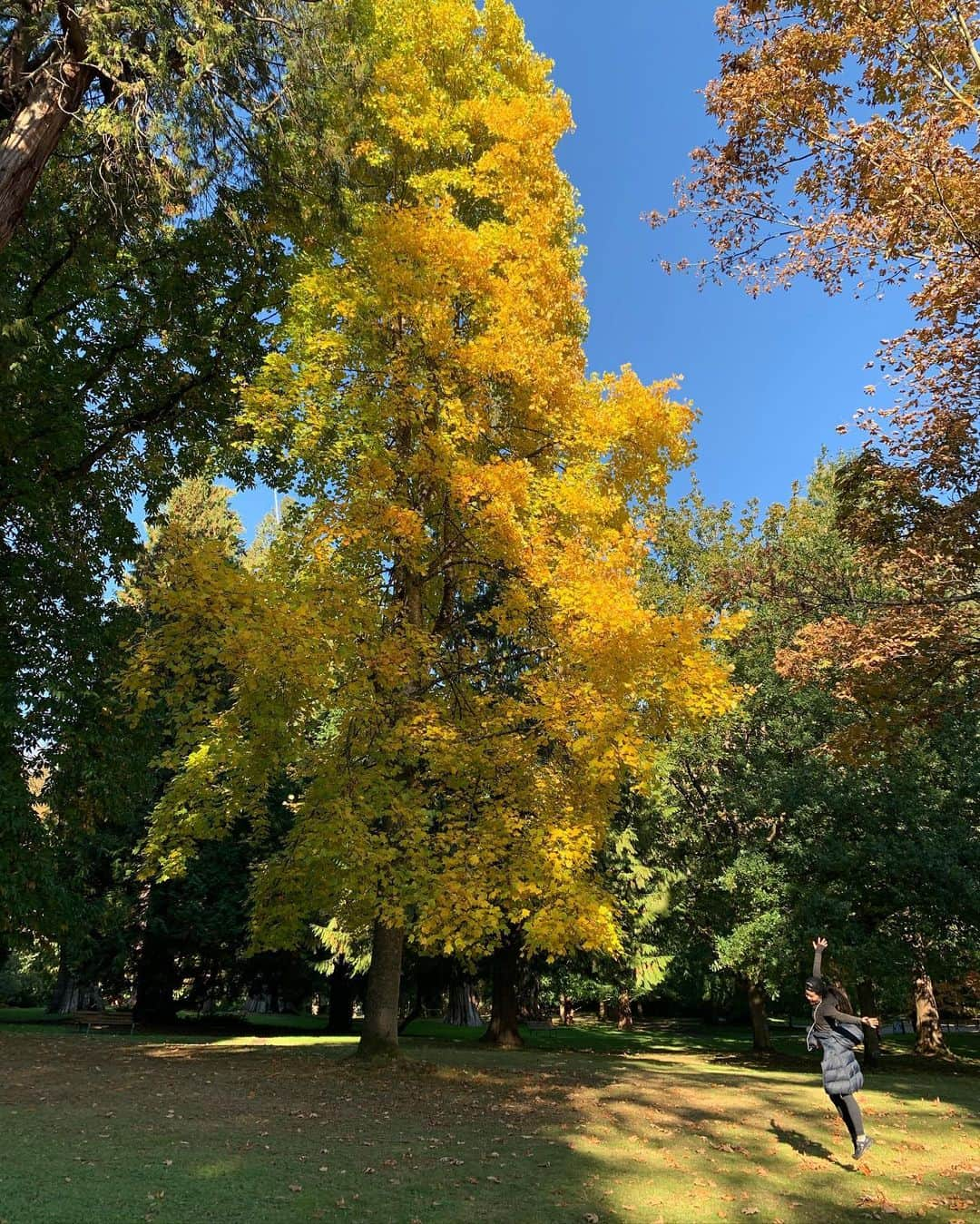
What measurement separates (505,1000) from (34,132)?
56.1 feet

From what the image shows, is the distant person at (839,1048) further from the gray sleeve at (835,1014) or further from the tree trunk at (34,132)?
the tree trunk at (34,132)

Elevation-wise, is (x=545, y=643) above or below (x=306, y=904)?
above

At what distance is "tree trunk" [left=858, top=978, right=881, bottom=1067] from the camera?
14751 millimetres

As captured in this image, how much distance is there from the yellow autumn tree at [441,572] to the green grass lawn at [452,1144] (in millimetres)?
1662

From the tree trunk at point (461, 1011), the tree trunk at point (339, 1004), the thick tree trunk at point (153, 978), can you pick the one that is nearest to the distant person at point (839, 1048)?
the thick tree trunk at point (153, 978)

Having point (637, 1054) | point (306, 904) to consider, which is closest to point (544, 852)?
point (306, 904)

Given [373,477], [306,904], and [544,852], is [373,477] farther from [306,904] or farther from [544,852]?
[306,904]

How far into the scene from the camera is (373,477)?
31.1ft

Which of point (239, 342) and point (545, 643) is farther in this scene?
point (239, 342)

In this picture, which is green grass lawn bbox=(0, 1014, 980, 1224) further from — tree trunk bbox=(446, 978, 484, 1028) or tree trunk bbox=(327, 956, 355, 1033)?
tree trunk bbox=(446, 978, 484, 1028)

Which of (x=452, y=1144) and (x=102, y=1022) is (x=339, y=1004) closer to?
(x=102, y=1022)

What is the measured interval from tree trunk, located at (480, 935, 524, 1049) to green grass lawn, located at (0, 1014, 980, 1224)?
4753 millimetres

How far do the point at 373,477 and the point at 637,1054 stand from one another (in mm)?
15210

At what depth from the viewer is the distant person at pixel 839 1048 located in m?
6.31
